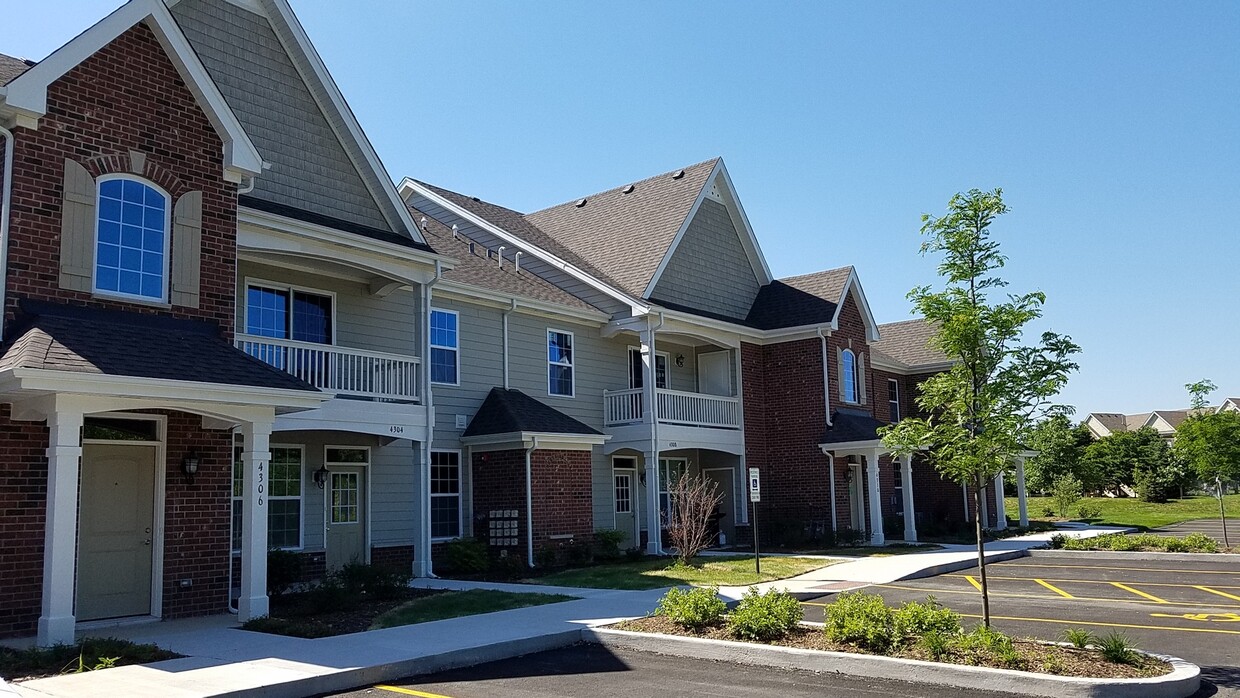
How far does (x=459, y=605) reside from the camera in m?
14.0

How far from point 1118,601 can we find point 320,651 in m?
12.0

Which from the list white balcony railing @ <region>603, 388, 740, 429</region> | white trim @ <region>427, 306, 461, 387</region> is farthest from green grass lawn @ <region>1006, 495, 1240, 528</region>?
white trim @ <region>427, 306, 461, 387</region>

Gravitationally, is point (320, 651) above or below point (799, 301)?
below

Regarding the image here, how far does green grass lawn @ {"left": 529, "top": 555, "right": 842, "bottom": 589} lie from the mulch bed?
5.70m

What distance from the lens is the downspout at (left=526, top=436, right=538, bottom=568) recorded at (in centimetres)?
1967

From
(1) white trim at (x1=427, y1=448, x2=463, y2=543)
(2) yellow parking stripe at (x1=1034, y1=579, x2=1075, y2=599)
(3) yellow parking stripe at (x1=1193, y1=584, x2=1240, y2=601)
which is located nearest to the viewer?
(3) yellow parking stripe at (x1=1193, y1=584, x2=1240, y2=601)

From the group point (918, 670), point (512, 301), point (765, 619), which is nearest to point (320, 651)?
point (765, 619)

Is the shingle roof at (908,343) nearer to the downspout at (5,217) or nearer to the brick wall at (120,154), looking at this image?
the brick wall at (120,154)

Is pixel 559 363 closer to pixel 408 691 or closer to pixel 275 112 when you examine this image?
pixel 275 112

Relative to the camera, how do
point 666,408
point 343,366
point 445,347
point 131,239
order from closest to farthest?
point 131,239 < point 343,366 < point 445,347 < point 666,408

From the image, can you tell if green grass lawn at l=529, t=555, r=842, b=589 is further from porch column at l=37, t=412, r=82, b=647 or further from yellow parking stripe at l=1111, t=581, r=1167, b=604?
porch column at l=37, t=412, r=82, b=647

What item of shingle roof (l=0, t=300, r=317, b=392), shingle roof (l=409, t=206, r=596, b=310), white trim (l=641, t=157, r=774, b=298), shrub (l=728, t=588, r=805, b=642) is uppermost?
white trim (l=641, t=157, r=774, b=298)

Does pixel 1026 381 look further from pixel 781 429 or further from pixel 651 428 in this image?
pixel 781 429

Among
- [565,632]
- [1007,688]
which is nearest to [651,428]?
[565,632]
